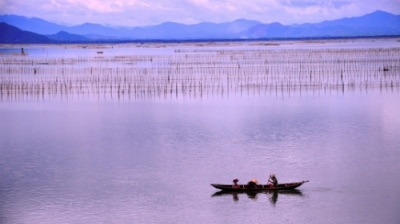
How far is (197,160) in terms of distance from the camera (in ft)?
68.5

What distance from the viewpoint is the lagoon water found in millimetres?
15938

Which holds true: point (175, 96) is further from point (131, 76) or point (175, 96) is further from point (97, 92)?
point (131, 76)

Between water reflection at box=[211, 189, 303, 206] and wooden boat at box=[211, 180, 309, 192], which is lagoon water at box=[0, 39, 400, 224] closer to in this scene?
water reflection at box=[211, 189, 303, 206]

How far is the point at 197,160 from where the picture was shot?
20875 millimetres

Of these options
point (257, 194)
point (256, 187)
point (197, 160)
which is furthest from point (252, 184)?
point (197, 160)

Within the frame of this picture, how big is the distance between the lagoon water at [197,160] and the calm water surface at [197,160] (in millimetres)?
39

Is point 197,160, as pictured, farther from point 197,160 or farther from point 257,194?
point 257,194

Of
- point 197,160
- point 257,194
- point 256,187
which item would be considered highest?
point 197,160

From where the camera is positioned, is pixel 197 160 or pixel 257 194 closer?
pixel 257 194

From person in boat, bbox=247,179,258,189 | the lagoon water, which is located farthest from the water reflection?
person in boat, bbox=247,179,258,189

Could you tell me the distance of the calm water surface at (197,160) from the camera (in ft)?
52.2

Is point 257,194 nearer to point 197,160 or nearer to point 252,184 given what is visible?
point 252,184

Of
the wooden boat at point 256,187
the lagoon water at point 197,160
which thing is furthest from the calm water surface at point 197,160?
the wooden boat at point 256,187

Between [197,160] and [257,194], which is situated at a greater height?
[197,160]
